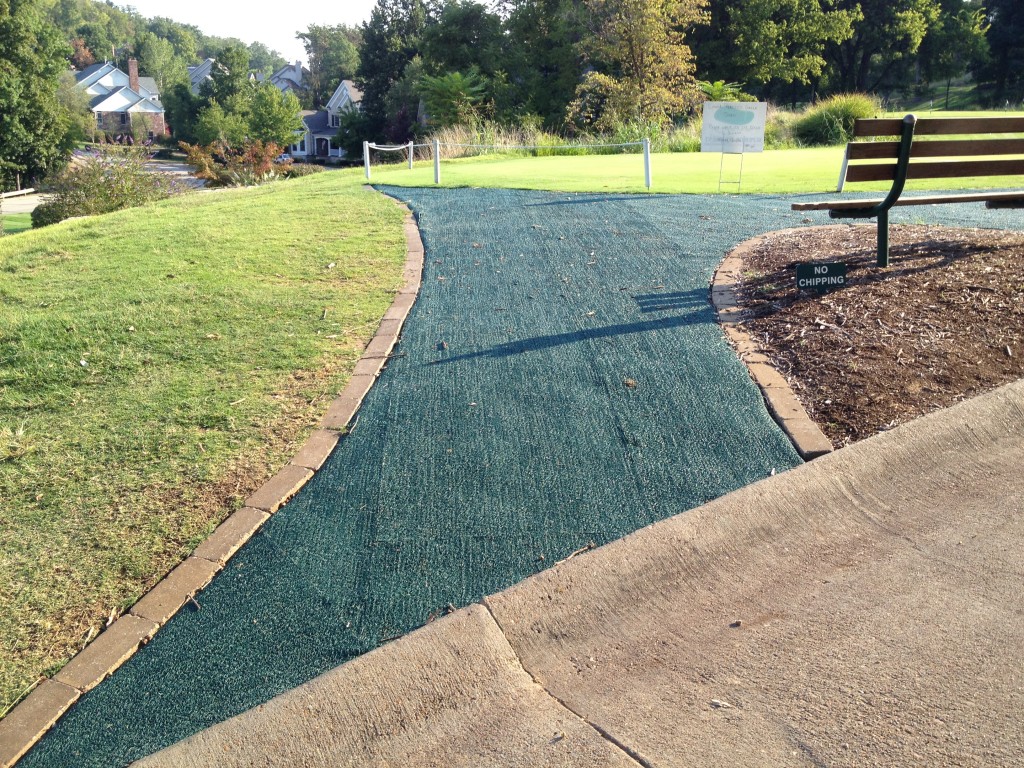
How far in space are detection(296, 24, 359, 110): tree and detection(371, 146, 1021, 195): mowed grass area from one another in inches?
3449

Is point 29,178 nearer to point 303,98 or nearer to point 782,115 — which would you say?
point 782,115

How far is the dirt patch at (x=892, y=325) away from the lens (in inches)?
211

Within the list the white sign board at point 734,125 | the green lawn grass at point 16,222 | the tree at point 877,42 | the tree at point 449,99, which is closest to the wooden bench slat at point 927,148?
the white sign board at point 734,125

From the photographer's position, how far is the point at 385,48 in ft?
218

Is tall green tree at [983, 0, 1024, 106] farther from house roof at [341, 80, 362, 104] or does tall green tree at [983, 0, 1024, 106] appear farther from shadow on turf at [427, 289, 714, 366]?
shadow on turf at [427, 289, 714, 366]

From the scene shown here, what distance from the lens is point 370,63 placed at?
222ft

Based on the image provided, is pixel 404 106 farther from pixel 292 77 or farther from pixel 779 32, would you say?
pixel 292 77

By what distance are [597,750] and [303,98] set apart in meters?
115

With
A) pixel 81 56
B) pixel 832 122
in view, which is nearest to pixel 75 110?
pixel 832 122

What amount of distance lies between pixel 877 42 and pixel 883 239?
50.3 m

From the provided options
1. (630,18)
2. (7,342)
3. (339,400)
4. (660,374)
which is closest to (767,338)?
(660,374)

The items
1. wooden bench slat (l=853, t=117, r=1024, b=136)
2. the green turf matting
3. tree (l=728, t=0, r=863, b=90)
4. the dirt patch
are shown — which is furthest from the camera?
tree (l=728, t=0, r=863, b=90)

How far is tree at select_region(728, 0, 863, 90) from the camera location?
43.8 meters

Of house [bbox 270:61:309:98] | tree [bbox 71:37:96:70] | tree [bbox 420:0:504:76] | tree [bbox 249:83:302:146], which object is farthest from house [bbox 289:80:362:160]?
tree [bbox 71:37:96:70]
